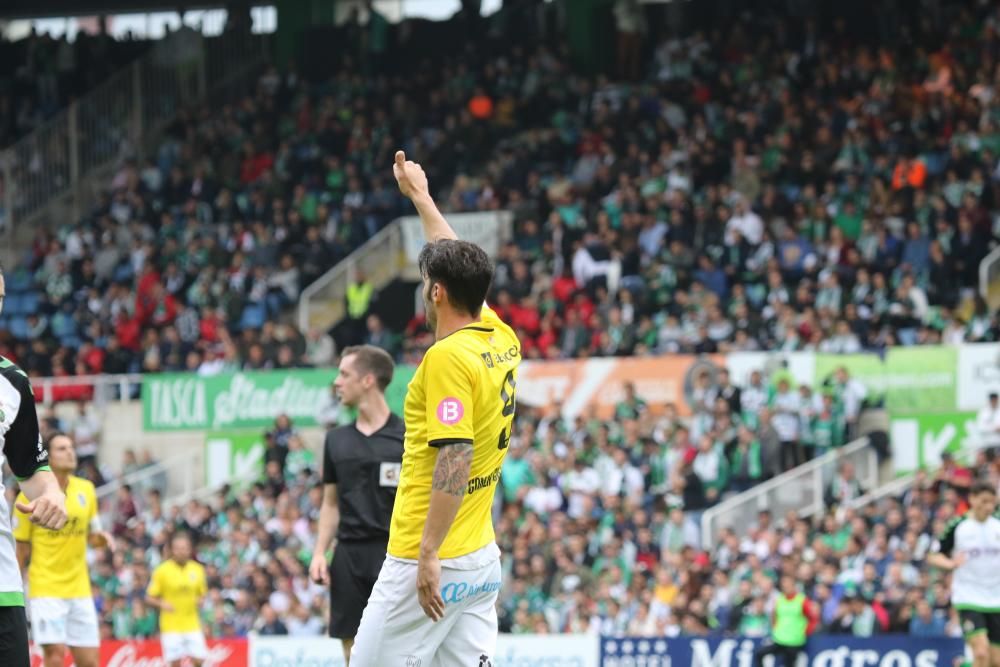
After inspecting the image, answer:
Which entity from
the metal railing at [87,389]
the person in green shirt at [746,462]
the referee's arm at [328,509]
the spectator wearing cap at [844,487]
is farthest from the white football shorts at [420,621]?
the metal railing at [87,389]

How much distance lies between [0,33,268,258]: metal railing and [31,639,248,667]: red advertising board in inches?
605

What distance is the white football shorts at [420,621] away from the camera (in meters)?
6.61

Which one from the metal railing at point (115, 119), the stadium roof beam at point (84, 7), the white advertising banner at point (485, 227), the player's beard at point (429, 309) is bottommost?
the player's beard at point (429, 309)

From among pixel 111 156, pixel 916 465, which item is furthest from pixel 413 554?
pixel 111 156

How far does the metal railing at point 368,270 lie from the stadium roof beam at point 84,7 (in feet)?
29.1

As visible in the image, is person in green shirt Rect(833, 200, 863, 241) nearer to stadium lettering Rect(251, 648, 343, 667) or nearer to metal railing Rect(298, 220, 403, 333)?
metal railing Rect(298, 220, 403, 333)

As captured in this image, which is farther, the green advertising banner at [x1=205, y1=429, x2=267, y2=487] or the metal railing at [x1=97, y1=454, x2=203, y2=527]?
the metal railing at [x1=97, y1=454, x2=203, y2=527]

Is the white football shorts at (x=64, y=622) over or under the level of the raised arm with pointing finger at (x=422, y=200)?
under

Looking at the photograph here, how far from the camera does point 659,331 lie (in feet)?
73.5

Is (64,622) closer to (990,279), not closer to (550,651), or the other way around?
(550,651)

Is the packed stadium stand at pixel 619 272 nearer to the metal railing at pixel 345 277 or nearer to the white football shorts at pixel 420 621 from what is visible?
the metal railing at pixel 345 277

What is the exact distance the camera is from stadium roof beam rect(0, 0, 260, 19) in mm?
33812

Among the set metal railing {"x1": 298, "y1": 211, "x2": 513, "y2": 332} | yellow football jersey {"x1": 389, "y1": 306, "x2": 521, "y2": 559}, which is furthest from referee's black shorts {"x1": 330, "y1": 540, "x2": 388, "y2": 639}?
metal railing {"x1": 298, "y1": 211, "x2": 513, "y2": 332}

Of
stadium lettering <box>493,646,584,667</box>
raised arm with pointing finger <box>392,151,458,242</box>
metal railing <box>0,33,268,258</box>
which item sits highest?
metal railing <box>0,33,268,258</box>
